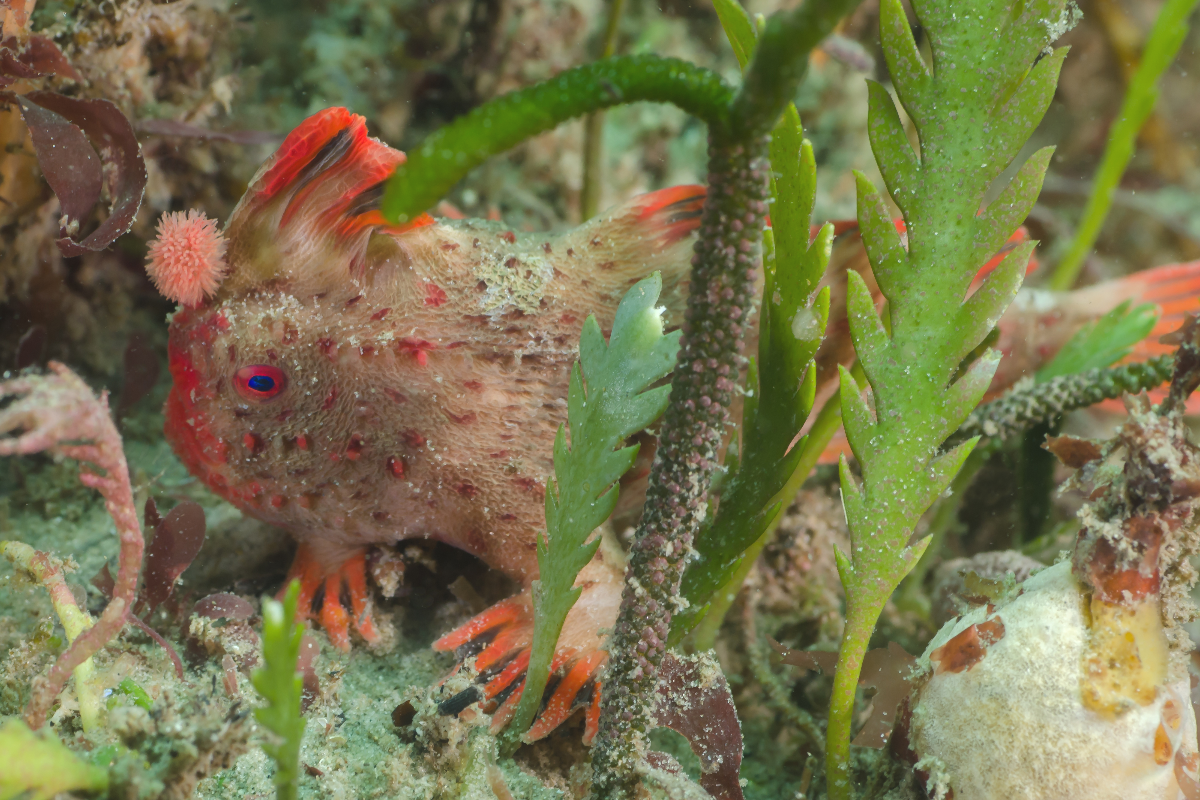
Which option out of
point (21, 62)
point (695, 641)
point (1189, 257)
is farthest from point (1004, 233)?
point (1189, 257)

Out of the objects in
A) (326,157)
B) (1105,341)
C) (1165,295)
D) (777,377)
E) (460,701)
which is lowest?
(1165,295)

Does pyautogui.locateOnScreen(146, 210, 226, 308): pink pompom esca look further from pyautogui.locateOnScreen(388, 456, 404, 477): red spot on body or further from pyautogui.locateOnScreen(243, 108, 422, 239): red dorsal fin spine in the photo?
pyautogui.locateOnScreen(388, 456, 404, 477): red spot on body

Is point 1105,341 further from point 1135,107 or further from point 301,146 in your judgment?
point 301,146

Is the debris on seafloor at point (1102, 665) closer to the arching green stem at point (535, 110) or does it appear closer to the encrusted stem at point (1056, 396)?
the encrusted stem at point (1056, 396)

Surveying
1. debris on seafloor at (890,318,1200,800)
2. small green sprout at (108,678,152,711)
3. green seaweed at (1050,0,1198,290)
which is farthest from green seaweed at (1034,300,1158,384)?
small green sprout at (108,678,152,711)

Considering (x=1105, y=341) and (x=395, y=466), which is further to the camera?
(x=1105, y=341)

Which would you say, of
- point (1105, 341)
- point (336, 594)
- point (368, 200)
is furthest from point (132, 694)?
point (1105, 341)

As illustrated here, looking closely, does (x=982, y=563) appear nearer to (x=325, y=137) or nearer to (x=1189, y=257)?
(x=325, y=137)
